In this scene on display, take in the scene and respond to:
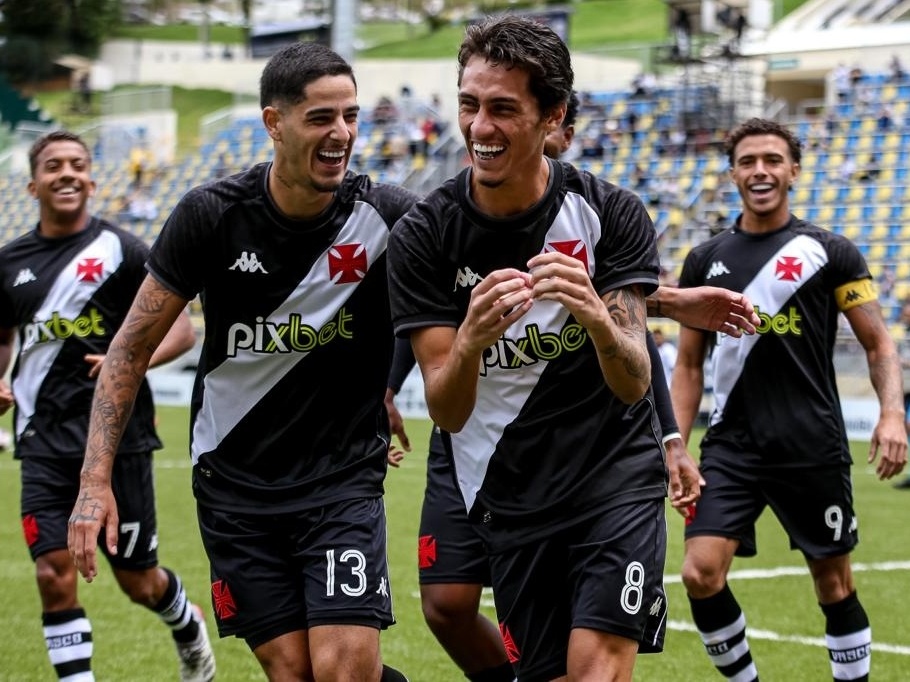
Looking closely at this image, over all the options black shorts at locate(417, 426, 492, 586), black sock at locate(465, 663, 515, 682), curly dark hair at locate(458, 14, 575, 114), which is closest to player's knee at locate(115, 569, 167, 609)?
black shorts at locate(417, 426, 492, 586)

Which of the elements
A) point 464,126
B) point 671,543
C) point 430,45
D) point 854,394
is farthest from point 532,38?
point 430,45

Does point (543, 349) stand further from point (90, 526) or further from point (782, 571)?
point (782, 571)

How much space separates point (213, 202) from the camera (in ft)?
16.3

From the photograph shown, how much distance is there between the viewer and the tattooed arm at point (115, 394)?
4.84 metres

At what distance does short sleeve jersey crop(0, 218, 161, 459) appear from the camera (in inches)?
274

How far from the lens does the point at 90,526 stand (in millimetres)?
4758

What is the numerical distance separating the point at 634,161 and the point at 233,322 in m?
28.4

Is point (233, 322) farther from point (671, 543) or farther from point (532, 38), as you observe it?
point (671, 543)

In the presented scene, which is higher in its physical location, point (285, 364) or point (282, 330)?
point (282, 330)

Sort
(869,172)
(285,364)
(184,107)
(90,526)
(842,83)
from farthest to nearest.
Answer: (184,107) → (842,83) → (869,172) → (285,364) → (90,526)

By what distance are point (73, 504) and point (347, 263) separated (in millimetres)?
2680

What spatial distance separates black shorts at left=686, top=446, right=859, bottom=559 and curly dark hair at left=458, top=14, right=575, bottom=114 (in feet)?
10.0

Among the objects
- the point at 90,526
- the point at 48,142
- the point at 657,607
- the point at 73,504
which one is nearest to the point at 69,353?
the point at 73,504

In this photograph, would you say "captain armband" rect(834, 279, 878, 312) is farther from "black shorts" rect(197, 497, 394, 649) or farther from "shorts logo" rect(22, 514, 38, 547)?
"shorts logo" rect(22, 514, 38, 547)
